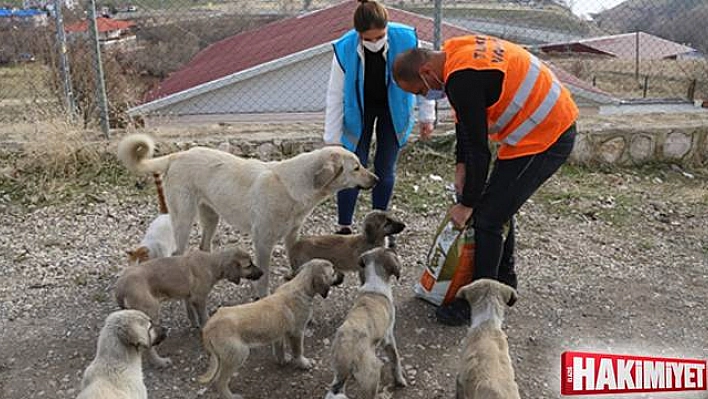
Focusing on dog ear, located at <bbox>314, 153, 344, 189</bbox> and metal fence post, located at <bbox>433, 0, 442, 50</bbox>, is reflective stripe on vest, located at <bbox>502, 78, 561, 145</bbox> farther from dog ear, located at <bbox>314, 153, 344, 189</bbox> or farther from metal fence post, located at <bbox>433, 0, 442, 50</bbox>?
metal fence post, located at <bbox>433, 0, 442, 50</bbox>

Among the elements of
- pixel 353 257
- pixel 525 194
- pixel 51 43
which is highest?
pixel 51 43

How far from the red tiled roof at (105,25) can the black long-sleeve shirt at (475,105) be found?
724 centimetres

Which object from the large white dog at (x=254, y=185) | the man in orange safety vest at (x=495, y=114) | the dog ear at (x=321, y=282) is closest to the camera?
the man in orange safety vest at (x=495, y=114)

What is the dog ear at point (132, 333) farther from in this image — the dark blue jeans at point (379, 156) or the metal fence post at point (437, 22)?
the metal fence post at point (437, 22)

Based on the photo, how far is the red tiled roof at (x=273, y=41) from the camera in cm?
1416

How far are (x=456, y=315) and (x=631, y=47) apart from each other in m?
10.2

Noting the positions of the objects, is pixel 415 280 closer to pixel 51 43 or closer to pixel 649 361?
pixel 649 361

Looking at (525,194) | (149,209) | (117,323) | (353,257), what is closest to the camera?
(117,323)

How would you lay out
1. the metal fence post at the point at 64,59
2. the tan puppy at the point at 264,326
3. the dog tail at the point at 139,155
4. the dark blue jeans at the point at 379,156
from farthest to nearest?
the metal fence post at the point at 64,59, the dark blue jeans at the point at 379,156, the dog tail at the point at 139,155, the tan puppy at the point at 264,326

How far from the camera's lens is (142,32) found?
13.2 meters

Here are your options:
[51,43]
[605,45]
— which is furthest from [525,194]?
[605,45]

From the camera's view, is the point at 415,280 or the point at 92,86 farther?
the point at 92,86

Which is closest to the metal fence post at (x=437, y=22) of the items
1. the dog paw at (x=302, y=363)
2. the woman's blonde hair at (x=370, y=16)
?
the woman's blonde hair at (x=370, y=16)

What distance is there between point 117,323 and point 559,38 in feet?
37.5
